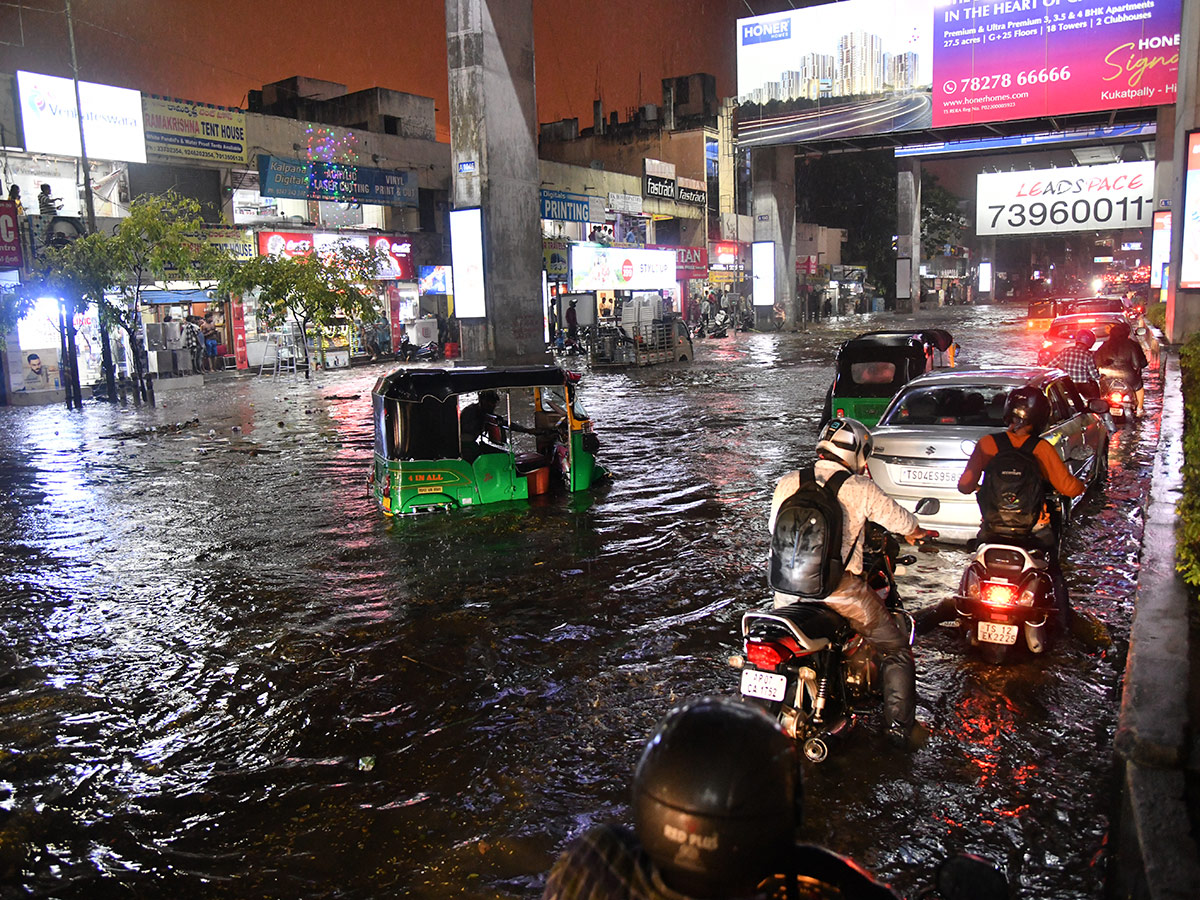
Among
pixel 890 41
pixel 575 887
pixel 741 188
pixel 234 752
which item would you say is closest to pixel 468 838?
pixel 234 752

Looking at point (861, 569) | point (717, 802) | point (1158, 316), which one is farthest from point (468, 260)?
point (717, 802)

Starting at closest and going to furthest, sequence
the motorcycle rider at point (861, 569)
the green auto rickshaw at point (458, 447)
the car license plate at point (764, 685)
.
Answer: the car license plate at point (764, 685) → the motorcycle rider at point (861, 569) → the green auto rickshaw at point (458, 447)

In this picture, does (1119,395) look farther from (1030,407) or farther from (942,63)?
(942,63)

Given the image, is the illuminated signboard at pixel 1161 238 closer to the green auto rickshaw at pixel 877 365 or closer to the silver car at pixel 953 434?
the green auto rickshaw at pixel 877 365

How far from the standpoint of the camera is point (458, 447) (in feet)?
33.9

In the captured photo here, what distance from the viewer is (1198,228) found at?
18219 mm

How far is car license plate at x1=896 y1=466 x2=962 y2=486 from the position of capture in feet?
25.4

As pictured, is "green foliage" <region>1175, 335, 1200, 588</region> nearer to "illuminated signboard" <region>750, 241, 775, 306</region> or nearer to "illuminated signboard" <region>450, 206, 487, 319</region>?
"illuminated signboard" <region>450, 206, 487, 319</region>

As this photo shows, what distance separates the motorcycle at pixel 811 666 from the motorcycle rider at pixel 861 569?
7cm

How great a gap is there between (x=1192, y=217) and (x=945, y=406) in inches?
519

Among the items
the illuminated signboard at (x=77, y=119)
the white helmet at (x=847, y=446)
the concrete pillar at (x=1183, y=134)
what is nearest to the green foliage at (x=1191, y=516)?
the white helmet at (x=847, y=446)

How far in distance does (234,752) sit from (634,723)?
2089 mm

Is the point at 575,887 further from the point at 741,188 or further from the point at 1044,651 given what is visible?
the point at 741,188

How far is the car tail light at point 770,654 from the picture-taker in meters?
4.12
